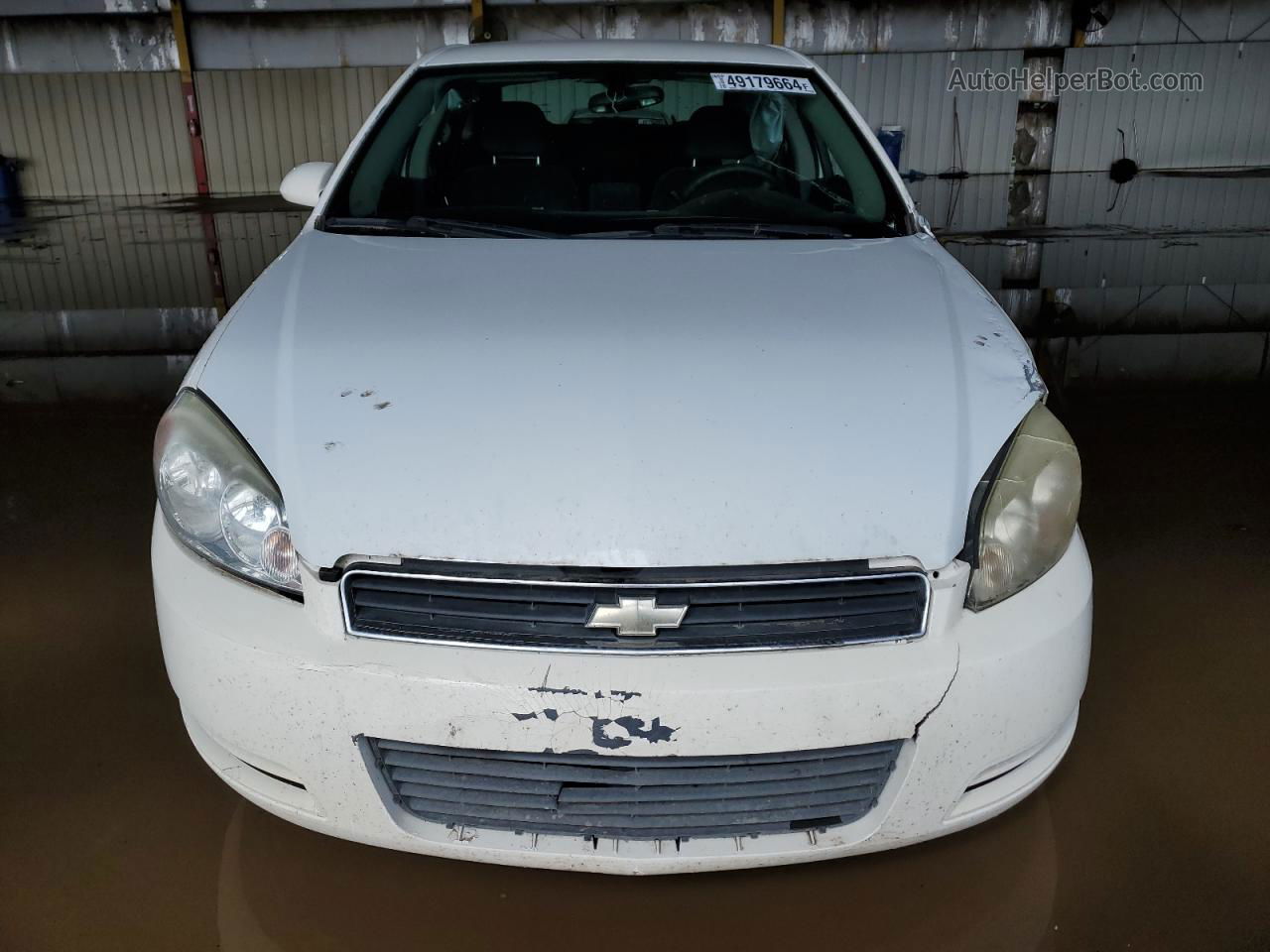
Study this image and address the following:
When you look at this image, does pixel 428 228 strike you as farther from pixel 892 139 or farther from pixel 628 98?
pixel 892 139

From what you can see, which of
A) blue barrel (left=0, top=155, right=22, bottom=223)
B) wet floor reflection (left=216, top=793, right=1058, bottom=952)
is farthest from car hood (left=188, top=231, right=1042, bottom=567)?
blue barrel (left=0, top=155, right=22, bottom=223)

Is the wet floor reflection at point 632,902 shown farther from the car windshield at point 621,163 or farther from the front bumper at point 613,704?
the car windshield at point 621,163

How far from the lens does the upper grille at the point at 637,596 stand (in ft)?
4.06

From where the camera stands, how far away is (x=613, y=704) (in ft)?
3.96

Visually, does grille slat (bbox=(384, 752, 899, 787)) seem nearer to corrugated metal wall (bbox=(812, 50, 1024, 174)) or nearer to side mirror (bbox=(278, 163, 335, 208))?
side mirror (bbox=(278, 163, 335, 208))

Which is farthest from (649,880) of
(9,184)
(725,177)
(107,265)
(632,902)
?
(9,184)

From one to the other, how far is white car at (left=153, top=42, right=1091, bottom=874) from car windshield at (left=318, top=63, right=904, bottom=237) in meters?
0.62

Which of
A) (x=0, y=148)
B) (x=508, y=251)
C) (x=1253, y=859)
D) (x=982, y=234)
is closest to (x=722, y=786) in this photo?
(x=1253, y=859)

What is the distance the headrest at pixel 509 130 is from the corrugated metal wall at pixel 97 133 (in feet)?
38.9

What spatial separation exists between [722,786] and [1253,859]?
948 millimetres

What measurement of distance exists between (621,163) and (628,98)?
0.99 ft

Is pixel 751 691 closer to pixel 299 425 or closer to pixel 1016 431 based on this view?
pixel 1016 431

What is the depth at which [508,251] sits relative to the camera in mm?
1939

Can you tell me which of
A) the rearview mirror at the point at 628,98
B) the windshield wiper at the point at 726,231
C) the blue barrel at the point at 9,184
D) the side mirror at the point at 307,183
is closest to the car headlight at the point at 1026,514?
the windshield wiper at the point at 726,231
